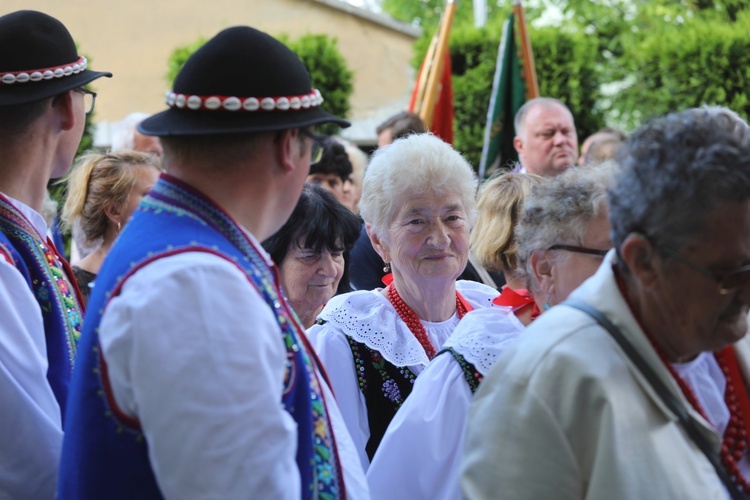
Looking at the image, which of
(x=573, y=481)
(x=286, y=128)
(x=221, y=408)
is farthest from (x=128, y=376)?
(x=573, y=481)

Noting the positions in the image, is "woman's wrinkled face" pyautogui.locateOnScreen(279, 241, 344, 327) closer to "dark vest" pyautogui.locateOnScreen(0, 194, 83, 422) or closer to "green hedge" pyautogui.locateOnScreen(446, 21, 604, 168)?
"dark vest" pyautogui.locateOnScreen(0, 194, 83, 422)

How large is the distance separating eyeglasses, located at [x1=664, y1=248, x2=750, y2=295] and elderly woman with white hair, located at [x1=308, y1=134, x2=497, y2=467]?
4.83 ft

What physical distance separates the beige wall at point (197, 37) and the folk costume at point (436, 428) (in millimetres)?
11837

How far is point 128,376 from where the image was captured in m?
1.81

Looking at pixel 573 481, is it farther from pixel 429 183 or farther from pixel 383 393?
pixel 429 183

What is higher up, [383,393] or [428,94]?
[428,94]

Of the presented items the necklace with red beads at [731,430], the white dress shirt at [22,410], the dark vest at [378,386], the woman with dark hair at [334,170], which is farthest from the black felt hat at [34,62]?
the woman with dark hair at [334,170]

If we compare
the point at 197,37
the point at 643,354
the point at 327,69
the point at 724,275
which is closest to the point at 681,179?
the point at 724,275

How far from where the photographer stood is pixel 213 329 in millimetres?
1736

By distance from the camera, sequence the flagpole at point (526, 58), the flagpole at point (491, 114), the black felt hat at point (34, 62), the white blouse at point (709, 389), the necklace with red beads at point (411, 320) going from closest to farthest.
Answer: the white blouse at point (709, 389) < the black felt hat at point (34, 62) < the necklace with red beads at point (411, 320) < the flagpole at point (491, 114) < the flagpole at point (526, 58)

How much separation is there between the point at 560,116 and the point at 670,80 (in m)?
4.87

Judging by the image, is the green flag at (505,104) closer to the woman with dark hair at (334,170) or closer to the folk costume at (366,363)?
the woman with dark hair at (334,170)

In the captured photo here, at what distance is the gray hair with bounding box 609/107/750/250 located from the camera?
1870 millimetres

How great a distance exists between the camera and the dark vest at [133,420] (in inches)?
74.2
